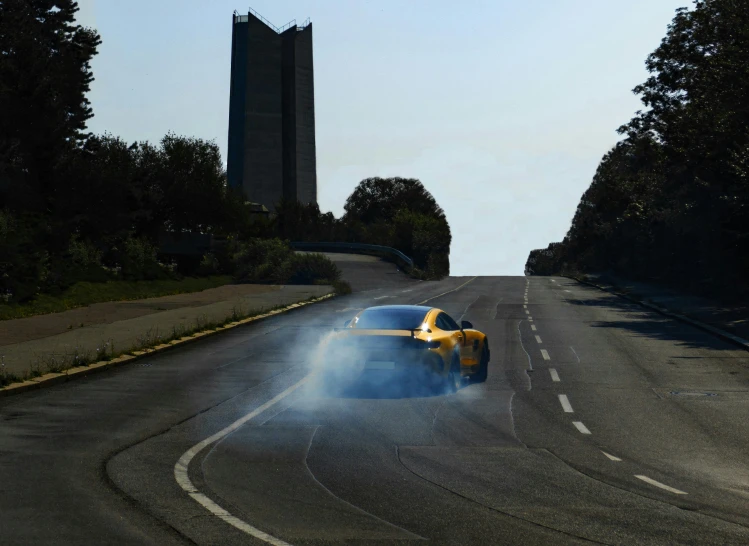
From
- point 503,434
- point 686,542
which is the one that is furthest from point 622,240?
point 686,542

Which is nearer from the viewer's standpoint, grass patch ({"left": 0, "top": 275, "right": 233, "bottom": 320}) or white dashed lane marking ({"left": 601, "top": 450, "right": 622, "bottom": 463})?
white dashed lane marking ({"left": 601, "top": 450, "right": 622, "bottom": 463})

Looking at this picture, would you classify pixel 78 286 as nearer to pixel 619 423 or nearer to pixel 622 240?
pixel 619 423

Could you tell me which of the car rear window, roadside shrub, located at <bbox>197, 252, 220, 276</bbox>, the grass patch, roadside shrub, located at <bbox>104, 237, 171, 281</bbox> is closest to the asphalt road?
the car rear window

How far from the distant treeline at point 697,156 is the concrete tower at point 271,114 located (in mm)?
79588

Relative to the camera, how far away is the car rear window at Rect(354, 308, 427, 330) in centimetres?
1645

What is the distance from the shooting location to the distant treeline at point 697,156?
122 feet

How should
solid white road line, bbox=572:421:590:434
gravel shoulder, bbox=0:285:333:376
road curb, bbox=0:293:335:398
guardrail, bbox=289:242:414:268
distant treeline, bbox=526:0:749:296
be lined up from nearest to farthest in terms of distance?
solid white road line, bbox=572:421:590:434
road curb, bbox=0:293:335:398
gravel shoulder, bbox=0:285:333:376
distant treeline, bbox=526:0:749:296
guardrail, bbox=289:242:414:268

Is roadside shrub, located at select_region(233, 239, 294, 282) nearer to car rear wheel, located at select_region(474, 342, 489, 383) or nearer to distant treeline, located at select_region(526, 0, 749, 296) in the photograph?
distant treeline, located at select_region(526, 0, 749, 296)

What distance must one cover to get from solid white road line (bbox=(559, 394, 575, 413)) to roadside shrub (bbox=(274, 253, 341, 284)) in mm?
38981

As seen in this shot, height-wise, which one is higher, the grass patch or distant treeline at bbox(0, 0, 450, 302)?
distant treeline at bbox(0, 0, 450, 302)

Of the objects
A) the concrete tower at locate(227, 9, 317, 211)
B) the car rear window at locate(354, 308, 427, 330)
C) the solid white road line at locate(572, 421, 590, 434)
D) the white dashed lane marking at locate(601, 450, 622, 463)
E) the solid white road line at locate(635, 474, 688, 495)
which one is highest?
the concrete tower at locate(227, 9, 317, 211)

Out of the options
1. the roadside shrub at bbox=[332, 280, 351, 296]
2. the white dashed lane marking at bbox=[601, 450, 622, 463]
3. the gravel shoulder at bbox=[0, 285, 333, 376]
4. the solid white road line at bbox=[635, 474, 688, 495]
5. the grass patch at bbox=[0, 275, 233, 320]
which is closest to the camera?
the solid white road line at bbox=[635, 474, 688, 495]

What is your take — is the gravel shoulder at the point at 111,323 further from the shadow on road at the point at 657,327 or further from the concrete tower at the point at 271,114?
the concrete tower at the point at 271,114

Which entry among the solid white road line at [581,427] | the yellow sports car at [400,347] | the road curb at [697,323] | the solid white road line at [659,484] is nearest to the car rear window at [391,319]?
the yellow sports car at [400,347]
